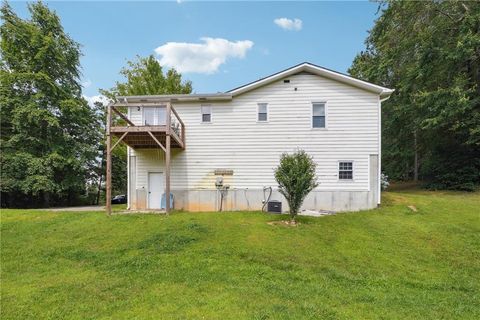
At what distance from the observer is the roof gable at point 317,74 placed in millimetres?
11914

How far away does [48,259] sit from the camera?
6.93 metres

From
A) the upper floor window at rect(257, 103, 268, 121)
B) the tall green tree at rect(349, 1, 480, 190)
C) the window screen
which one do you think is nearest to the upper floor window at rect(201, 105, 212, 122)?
the window screen

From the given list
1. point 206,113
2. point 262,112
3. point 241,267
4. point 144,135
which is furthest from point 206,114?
point 241,267

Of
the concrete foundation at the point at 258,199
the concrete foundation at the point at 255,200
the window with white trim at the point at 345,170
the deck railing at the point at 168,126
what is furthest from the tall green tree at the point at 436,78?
the deck railing at the point at 168,126

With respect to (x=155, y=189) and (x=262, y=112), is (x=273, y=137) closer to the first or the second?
(x=262, y=112)

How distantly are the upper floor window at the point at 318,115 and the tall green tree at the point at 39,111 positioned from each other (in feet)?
59.3

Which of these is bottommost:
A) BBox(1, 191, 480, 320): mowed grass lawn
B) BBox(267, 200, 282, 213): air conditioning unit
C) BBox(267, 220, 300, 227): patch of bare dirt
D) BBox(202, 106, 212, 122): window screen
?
BBox(1, 191, 480, 320): mowed grass lawn

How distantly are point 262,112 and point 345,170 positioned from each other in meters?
4.67

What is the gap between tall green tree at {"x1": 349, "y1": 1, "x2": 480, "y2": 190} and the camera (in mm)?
15414

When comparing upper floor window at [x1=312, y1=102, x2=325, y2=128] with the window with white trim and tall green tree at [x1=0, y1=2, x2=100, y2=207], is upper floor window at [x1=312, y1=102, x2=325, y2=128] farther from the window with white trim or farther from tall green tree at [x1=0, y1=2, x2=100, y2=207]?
tall green tree at [x1=0, y1=2, x2=100, y2=207]

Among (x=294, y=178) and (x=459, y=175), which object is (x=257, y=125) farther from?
(x=459, y=175)

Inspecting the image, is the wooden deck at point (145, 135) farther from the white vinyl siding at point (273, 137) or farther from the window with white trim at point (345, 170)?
the window with white trim at point (345, 170)

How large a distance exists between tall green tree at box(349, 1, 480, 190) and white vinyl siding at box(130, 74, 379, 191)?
6726 millimetres

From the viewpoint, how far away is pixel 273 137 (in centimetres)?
1262
